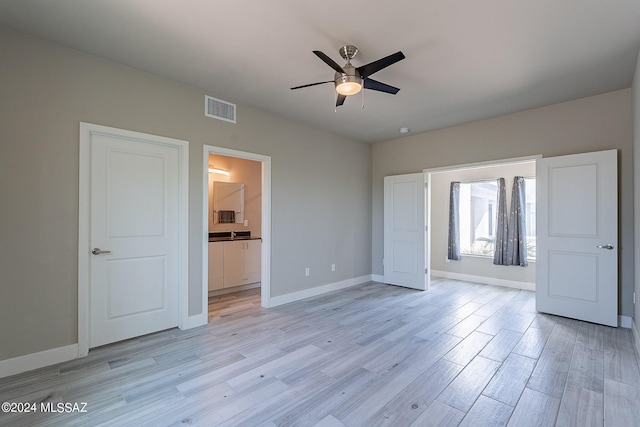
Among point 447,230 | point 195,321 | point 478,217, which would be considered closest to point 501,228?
point 478,217

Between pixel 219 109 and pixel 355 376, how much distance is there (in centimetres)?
330

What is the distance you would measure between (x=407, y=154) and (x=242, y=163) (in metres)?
3.15

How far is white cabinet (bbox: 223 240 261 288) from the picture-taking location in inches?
193

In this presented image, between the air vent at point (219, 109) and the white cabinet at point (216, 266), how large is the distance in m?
1.99

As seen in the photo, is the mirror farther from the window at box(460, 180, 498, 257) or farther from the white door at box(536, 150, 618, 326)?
the white door at box(536, 150, 618, 326)

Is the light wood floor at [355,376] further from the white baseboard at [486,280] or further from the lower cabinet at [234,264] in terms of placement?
the white baseboard at [486,280]

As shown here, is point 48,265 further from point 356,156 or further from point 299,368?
point 356,156

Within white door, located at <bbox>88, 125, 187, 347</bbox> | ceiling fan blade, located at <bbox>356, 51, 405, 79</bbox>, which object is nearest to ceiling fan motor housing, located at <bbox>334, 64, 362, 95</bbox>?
ceiling fan blade, located at <bbox>356, 51, 405, 79</bbox>

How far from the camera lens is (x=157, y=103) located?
10.5 feet

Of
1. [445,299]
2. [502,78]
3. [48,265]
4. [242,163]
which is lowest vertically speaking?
[445,299]

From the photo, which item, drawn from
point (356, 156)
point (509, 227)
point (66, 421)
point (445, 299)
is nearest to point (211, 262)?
point (66, 421)

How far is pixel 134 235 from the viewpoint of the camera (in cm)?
310

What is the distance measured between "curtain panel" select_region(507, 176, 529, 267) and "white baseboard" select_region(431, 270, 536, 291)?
360 millimetres

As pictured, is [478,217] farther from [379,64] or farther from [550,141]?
[379,64]
